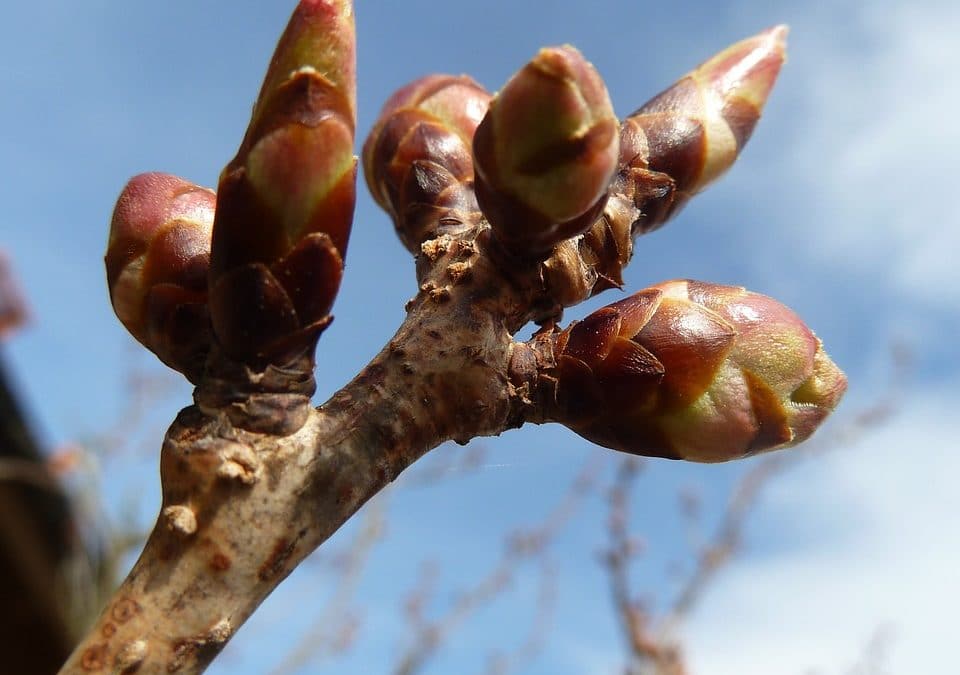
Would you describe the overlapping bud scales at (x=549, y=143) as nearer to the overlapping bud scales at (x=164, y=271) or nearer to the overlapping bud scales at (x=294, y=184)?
the overlapping bud scales at (x=294, y=184)

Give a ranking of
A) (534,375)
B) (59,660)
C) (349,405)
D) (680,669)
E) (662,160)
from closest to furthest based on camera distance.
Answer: (349,405) → (534,375) → (662,160) → (680,669) → (59,660)

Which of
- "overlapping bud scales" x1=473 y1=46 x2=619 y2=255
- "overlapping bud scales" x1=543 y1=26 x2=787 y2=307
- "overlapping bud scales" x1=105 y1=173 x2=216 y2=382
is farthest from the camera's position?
"overlapping bud scales" x1=543 y1=26 x2=787 y2=307

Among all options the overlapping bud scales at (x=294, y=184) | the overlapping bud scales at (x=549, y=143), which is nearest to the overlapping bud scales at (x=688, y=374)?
the overlapping bud scales at (x=549, y=143)

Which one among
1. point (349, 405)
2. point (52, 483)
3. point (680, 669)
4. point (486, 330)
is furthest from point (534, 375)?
point (52, 483)

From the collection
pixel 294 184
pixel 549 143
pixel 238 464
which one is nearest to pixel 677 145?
pixel 549 143

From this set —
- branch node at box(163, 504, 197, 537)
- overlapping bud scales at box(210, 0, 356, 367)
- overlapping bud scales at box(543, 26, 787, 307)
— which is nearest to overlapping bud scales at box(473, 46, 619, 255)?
overlapping bud scales at box(210, 0, 356, 367)

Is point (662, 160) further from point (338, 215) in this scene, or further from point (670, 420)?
point (338, 215)

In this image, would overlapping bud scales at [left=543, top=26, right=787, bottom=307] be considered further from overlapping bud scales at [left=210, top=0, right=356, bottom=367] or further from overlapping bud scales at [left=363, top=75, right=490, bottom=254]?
overlapping bud scales at [left=210, top=0, right=356, bottom=367]
